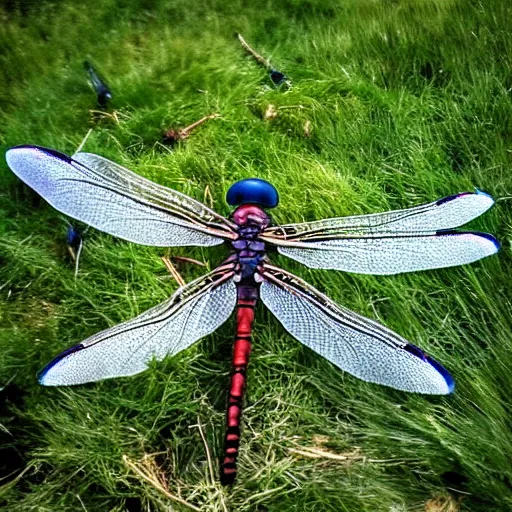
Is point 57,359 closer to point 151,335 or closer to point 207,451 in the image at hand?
point 151,335

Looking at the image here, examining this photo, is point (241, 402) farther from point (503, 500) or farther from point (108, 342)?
point (503, 500)

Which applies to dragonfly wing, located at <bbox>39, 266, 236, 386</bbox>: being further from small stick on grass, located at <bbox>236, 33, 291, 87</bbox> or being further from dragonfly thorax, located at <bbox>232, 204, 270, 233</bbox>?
small stick on grass, located at <bbox>236, 33, 291, 87</bbox>

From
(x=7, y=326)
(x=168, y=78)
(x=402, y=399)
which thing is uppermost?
(x=168, y=78)

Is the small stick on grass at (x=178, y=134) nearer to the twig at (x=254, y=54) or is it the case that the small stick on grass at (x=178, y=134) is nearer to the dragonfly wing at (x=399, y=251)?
the twig at (x=254, y=54)

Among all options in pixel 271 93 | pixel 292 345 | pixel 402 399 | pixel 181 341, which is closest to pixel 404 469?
pixel 402 399

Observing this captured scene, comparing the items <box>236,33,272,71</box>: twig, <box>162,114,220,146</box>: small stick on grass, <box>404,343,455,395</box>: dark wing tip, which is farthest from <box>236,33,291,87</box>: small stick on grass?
<box>404,343,455,395</box>: dark wing tip

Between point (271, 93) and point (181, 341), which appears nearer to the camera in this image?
point (181, 341)

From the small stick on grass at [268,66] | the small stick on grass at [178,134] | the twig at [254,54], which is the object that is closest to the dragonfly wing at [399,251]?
the small stick on grass at [178,134]
